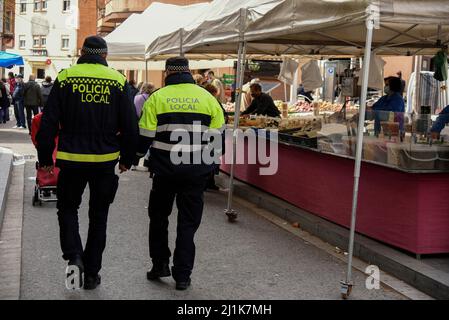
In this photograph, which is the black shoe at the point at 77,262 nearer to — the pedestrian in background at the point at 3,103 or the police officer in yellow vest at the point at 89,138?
the police officer in yellow vest at the point at 89,138

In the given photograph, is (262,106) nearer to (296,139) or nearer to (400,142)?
(296,139)

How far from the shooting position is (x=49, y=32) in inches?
2452

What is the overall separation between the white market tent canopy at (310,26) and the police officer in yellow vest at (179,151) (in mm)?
1419

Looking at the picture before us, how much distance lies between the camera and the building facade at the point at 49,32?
61312 millimetres

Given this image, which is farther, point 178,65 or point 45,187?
point 45,187

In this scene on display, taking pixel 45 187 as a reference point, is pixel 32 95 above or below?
above

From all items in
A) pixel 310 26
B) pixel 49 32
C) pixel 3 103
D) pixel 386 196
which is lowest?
pixel 3 103

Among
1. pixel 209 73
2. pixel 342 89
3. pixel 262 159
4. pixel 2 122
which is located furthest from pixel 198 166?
pixel 2 122

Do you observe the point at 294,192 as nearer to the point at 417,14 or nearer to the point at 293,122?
the point at 293,122

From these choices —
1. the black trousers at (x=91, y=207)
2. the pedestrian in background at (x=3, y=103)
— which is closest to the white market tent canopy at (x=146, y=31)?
the pedestrian in background at (x=3, y=103)

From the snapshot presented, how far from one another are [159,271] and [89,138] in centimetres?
133

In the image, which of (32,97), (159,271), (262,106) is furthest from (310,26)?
(32,97)

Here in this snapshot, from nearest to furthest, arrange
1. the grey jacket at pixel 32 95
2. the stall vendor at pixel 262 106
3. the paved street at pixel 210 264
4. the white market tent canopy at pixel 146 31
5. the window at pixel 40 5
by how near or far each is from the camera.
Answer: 1. the paved street at pixel 210 264
2. the stall vendor at pixel 262 106
3. the white market tent canopy at pixel 146 31
4. the grey jacket at pixel 32 95
5. the window at pixel 40 5

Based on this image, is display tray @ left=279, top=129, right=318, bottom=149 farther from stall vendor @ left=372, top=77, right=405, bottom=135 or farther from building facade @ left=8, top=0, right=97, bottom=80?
building facade @ left=8, top=0, right=97, bottom=80
